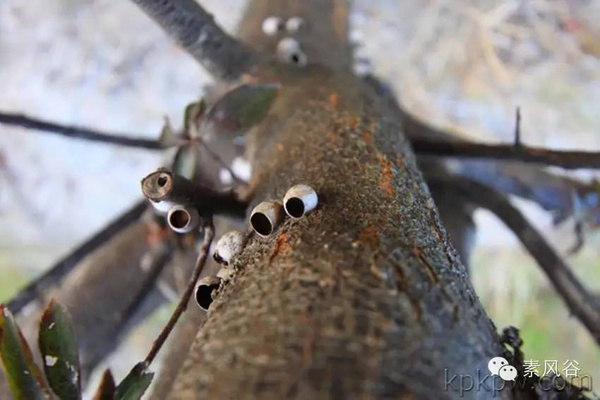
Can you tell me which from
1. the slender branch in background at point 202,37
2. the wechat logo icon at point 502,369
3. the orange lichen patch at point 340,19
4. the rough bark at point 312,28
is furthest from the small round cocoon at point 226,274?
the orange lichen patch at point 340,19

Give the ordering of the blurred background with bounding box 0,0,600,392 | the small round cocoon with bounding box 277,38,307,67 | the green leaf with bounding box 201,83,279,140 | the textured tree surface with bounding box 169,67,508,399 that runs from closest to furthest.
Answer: the textured tree surface with bounding box 169,67,508,399 < the green leaf with bounding box 201,83,279,140 < the small round cocoon with bounding box 277,38,307,67 < the blurred background with bounding box 0,0,600,392

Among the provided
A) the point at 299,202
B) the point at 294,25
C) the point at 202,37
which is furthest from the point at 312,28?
the point at 299,202

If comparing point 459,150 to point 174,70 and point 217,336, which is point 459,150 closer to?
point 217,336

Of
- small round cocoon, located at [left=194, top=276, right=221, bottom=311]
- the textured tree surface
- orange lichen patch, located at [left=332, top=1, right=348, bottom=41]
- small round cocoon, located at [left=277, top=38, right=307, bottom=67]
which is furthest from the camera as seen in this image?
orange lichen patch, located at [left=332, top=1, right=348, bottom=41]

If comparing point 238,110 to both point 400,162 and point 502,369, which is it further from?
point 502,369

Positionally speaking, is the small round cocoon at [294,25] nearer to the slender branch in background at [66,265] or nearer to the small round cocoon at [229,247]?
the slender branch in background at [66,265]

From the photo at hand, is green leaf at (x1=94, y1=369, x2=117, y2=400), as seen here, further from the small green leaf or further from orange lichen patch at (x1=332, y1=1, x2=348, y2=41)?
orange lichen patch at (x1=332, y1=1, x2=348, y2=41)

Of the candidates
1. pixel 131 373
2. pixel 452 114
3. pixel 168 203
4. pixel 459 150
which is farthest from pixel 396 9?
pixel 131 373

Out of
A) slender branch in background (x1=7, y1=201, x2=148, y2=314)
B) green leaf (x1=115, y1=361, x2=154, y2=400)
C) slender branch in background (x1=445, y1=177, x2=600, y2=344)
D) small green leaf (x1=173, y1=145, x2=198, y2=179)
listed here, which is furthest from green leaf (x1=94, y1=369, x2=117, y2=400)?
slender branch in background (x1=445, y1=177, x2=600, y2=344)
